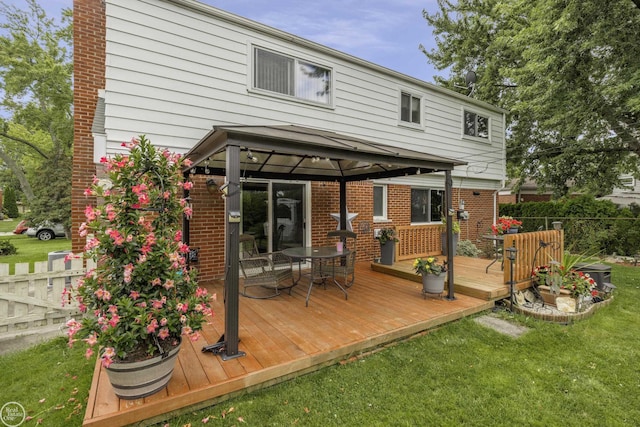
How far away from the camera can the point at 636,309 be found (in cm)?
489

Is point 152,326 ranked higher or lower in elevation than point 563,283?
higher

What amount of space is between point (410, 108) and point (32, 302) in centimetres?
886

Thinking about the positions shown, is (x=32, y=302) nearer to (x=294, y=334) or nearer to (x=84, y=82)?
(x=294, y=334)

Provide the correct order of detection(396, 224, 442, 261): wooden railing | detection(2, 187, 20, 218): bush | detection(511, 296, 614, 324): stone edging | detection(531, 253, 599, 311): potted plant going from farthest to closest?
1. detection(2, 187, 20, 218): bush
2. detection(396, 224, 442, 261): wooden railing
3. detection(531, 253, 599, 311): potted plant
4. detection(511, 296, 614, 324): stone edging

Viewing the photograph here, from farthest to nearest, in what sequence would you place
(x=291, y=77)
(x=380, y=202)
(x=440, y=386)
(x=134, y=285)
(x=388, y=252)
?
(x=380, y=202), (x=388, y=252), (x=291, y=77), (x=440, y=386), (x=134, y=285)

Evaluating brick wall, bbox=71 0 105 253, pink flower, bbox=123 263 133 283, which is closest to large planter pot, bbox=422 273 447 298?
pink flower, bbox=123 263 133 283

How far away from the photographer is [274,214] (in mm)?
6473

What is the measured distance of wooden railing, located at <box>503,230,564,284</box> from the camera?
501 cm

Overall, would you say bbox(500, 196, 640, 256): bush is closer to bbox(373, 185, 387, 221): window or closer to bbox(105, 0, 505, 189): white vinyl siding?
bbox(373, 185, 387, 221): window

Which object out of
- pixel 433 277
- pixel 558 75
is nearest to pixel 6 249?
pixel 433 277

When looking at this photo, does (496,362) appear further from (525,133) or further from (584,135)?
(525,133)

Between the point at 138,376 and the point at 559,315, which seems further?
the point at 559,315

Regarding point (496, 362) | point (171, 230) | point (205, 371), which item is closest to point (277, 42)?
point (171, 230)

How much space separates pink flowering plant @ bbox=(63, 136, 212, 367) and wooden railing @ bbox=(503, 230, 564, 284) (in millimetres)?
4879
